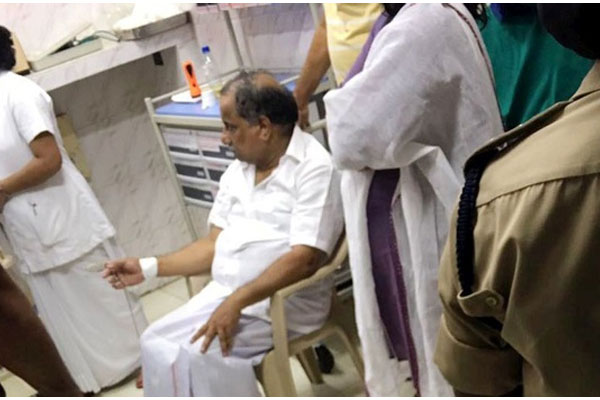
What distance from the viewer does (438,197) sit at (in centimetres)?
152

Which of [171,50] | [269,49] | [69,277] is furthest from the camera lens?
[171,50]

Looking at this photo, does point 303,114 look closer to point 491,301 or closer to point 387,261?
point 387,261

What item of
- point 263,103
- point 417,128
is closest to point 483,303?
point 417,128

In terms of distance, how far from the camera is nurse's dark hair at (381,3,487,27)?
1433 mm

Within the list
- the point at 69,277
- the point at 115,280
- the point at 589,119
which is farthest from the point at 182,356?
the point at 589,119

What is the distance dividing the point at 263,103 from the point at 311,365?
98 cm

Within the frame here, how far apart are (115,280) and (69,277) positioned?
0.60m

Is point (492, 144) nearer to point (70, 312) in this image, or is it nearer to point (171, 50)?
point (70, 312)

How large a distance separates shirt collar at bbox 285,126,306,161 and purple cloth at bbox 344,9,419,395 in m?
0.52

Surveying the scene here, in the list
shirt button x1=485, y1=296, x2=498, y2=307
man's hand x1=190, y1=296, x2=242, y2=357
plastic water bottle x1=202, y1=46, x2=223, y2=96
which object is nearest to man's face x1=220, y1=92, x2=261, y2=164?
man's hand x1=190, y1=296, x2=242, y2=357

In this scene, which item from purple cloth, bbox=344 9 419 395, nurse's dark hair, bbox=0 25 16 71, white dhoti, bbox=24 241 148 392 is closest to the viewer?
purple cloth, bbox=344 9 419 395

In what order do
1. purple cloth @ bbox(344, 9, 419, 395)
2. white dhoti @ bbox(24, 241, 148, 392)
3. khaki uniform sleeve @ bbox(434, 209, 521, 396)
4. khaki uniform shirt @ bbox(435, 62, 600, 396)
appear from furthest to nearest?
1. white dhoti @ bbox(24, 241, 148, 392)
2. purple cloth @ bbox(344, 9, 419, 395)
3. khaki uniform sleeve @ bbox(434, 209, 521, 396)
4. khaki uniform shirt @ bbox(435, 62, 600, 396)

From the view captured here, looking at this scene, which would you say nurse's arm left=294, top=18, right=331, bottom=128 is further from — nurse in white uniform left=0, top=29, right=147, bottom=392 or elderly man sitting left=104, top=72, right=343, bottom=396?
nurse in white uniform left=0, top=29, right=147, bottom=392

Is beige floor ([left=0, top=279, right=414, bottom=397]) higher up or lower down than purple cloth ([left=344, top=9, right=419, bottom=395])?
lower down
